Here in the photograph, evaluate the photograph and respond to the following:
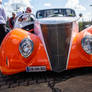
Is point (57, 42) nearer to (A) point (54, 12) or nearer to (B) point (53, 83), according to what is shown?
(B) point (53, 83)

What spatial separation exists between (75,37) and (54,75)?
1.02 meters

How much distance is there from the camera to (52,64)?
3211mm

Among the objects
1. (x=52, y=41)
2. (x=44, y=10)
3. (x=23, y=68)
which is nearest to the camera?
(x=23, y=68)

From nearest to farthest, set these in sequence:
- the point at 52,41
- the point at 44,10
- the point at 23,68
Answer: the point at 23,68, the point at 52,41, the point at 44,10

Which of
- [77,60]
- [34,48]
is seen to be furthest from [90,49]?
[34,48]

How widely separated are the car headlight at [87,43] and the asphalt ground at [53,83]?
486 mm

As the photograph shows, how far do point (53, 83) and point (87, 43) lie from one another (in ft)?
3.89


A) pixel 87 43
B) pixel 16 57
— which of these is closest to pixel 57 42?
pixel 87 43

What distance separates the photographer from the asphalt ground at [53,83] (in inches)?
98.8

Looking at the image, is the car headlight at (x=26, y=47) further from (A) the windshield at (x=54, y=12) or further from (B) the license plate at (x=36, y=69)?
(A) the windshield at (x=54, y=12)

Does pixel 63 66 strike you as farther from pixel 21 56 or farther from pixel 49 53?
pixel 21 56

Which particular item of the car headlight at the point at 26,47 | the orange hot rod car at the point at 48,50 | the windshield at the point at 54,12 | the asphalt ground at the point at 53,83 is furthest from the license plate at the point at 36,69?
the windshield at the point at 54,12

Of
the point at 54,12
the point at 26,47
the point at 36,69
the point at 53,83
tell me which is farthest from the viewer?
the point at 54,12

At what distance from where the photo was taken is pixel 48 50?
336 cm
